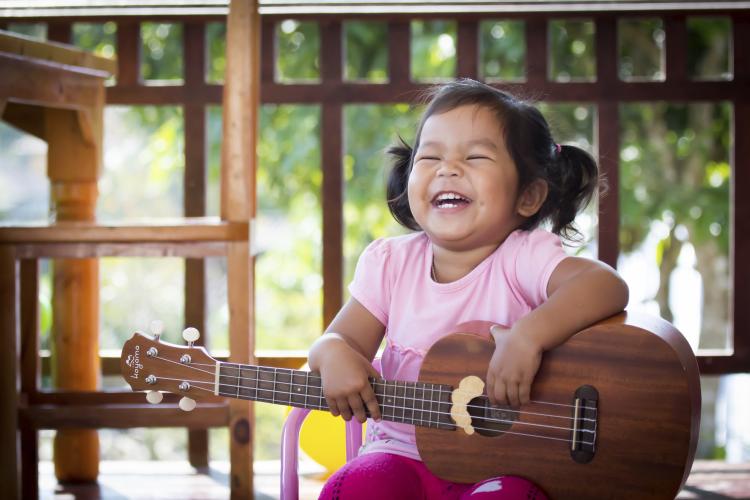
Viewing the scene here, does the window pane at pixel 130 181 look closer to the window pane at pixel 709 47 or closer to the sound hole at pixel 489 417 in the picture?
the window pane at pixel 709 47

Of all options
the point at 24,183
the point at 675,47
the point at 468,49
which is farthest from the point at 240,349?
the point at 24,183

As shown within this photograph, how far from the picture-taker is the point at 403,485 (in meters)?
1.52

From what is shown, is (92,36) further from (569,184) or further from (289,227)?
(569,184)

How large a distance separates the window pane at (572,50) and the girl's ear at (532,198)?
3103 millimetres

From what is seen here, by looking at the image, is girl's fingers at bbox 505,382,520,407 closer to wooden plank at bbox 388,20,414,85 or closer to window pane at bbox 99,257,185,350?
wooden plank at bbox 388,20,414,85

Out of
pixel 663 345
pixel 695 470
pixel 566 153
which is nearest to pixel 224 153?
pixel 566 153

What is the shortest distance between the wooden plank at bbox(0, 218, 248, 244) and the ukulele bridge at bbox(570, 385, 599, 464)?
0.94m

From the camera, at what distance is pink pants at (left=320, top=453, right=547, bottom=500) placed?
4.58ft

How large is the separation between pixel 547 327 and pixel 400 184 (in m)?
0.55

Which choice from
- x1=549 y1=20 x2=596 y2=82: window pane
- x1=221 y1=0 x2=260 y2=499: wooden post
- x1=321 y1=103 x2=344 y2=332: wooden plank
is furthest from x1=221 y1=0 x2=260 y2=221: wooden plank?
x1=549 y1=20 x2=596 y2=82: window pane

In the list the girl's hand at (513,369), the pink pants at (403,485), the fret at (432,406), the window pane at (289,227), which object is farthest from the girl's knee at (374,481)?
the window pane at (289,227)

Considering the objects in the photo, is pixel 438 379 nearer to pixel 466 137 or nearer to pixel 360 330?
pixel 360 330

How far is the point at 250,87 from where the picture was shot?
83.0 inches

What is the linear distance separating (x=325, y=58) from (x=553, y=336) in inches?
60.6
